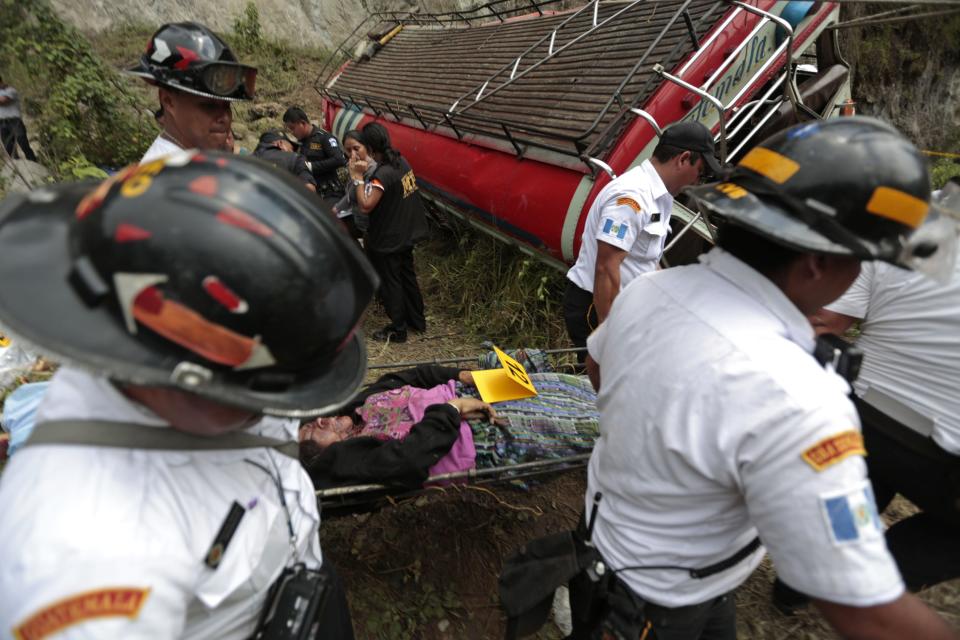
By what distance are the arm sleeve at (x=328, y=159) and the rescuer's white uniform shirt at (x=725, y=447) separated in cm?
494

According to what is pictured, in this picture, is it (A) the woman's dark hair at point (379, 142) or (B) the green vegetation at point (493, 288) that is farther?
(B) the green vegetation at point (493, 288)

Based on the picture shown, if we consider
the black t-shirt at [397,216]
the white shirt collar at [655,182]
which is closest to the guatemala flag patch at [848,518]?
the white shirt collar at [655,182]

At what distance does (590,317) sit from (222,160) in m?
2.57

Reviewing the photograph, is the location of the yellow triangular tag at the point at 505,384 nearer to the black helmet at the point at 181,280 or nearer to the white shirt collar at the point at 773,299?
the white shirt collar at the point at 773,299

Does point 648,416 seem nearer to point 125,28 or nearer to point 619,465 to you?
point 619,465

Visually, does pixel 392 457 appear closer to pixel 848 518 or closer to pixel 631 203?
pixel 848 518

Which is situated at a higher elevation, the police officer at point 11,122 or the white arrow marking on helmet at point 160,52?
the white arrow marking on helmet at point 160,52

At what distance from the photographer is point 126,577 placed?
652mm

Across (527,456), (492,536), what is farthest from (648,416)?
(492,536)

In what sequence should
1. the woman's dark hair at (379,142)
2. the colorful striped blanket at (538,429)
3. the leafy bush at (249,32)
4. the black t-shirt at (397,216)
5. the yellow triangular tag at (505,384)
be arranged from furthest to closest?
the leafy bush at (249,32), the black t-shirt at (397,216), the woman's dark hair at (379,142), the yellow triangular tag at (505,384), the colorful striped blanket at (538,429)

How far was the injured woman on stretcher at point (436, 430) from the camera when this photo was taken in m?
2.08

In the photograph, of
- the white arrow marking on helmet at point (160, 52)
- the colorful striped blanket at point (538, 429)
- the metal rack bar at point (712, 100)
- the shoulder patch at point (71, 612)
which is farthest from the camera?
the metal rack bar at point (712, 100)

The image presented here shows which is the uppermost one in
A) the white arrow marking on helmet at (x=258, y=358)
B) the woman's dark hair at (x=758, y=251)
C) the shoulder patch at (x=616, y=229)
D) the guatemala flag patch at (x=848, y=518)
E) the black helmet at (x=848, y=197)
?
the black helmet at (x=848, y=197)

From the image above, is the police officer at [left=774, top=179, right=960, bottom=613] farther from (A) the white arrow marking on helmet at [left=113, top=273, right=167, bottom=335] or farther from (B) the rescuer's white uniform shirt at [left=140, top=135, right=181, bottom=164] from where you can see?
(B) the rescuer's white uniform shirt at [left=140, top=135, right=181, bottom=164]
